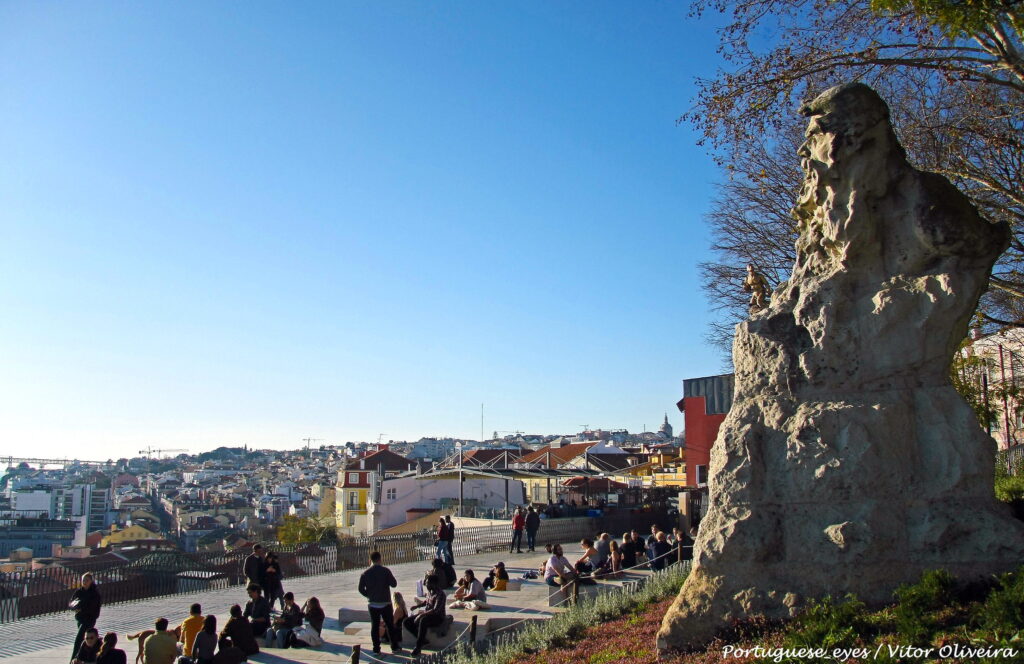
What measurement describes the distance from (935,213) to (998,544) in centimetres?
300

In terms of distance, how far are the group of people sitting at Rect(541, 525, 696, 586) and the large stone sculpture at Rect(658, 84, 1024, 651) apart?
624 centimetres

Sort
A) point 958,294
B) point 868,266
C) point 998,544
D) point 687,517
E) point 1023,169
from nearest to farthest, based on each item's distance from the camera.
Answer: point 998,544, point 958,294, point 868,266, point 1023,169, point 687,517

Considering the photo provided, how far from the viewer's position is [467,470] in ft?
91.1

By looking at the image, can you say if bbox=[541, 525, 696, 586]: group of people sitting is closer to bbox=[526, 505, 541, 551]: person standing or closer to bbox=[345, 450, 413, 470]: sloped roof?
bbox=[526, 505, 541, 551]: person standing

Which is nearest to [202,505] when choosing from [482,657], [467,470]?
[467,470]

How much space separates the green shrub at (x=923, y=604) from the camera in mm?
6324

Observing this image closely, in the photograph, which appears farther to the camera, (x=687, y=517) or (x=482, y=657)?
(x=687, y=517)

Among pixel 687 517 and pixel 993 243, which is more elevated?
pixel 993 243

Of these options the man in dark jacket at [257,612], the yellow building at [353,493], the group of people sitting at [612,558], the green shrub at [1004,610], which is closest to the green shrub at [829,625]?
the green shrub at [1004,610]

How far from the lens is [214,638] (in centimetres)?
916

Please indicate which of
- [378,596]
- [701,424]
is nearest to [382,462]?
[701,424]

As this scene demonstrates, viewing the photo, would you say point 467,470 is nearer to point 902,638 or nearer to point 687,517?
point 687,517

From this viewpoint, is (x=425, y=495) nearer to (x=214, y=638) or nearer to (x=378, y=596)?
Result: (x=378, y=596)

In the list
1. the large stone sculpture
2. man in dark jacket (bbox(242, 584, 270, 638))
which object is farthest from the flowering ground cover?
man in dark jacket (bbox(242, 584, 270, 638))
